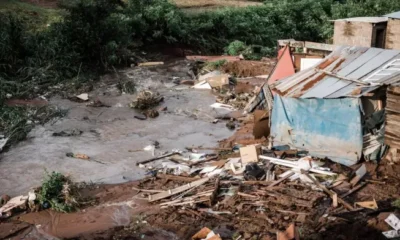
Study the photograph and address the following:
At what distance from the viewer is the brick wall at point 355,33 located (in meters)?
13.9

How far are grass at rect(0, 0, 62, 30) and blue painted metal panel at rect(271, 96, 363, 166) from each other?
14.7 meters

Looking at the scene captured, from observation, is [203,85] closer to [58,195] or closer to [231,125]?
[231,125]

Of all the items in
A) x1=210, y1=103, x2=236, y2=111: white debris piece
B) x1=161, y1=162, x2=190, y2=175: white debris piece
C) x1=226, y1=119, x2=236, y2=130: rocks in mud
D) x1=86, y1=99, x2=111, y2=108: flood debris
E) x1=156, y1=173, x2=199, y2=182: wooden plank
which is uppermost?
x1=156, y1=173, x2=199, y2=182: wooden plank

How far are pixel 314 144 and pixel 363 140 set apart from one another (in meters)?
1.07

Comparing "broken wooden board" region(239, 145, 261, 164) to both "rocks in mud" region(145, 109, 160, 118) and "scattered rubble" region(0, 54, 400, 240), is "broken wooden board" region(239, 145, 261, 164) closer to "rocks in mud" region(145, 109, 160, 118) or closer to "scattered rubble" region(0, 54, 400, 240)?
"scattered rubble" region(0, 54, 400, 240)

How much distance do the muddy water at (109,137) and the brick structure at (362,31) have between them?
15.1 ft

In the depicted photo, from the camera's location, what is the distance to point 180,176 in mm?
10062

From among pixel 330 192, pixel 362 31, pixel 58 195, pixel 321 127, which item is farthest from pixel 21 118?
pixel 362 31

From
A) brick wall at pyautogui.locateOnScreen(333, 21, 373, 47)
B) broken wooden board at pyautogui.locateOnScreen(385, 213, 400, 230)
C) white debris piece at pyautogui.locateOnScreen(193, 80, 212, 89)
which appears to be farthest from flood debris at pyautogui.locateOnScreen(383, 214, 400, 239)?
white debris piece at pyautogui.locateOnScreen(193, 80, 212, 89)

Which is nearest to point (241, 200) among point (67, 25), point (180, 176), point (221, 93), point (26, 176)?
point (180, 176)

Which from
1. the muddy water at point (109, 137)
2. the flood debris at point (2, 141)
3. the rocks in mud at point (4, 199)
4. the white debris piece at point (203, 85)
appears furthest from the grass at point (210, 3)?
the rocks in mud at point (4, 199)

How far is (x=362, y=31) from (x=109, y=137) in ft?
26.1

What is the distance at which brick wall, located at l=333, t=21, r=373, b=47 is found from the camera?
13.9 metres

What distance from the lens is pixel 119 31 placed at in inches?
828
